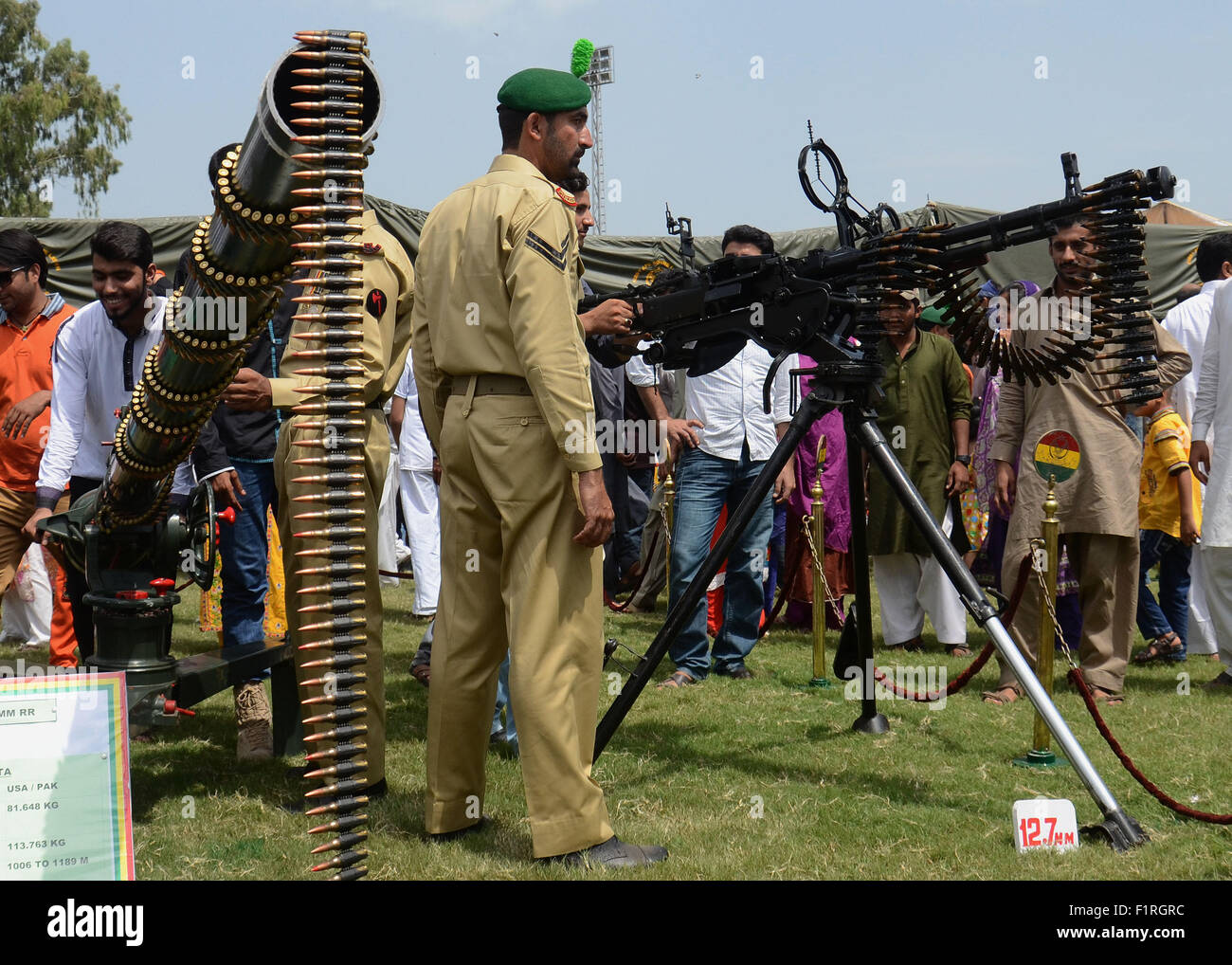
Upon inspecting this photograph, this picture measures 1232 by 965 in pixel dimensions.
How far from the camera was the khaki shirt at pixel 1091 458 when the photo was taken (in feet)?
20.9

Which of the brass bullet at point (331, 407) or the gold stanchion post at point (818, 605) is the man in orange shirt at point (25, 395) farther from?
the brass bullet at point (331, 407)

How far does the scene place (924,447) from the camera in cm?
805

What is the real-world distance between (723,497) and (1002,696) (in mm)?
2017

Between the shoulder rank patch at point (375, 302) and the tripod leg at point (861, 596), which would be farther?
the tripod leg at point (861, 596)

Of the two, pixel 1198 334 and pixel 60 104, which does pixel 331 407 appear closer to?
pixel 1198 334

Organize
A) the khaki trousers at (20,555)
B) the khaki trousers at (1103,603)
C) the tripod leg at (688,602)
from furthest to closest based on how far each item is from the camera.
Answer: the khaki trousers at (20,555), the khaki trousers at (1103,603), the tripod leg at (688,602)

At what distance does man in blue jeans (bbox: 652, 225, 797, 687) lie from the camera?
7234 millimetres

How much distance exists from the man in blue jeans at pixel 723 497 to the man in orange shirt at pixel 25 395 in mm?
3398

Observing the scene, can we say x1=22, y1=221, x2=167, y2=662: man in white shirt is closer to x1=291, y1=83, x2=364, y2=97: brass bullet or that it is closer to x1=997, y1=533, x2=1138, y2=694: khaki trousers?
x1=291, y1=83, x2=364, y2=97: brass bullet

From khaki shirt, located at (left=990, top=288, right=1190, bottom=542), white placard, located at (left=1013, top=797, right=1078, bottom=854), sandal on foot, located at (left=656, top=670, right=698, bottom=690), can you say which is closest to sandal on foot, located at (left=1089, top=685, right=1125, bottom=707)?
khaki shirt, located at (left=990, top=288, right=1190, bottom=542)

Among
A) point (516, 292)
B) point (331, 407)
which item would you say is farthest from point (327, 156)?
point (516, 292)

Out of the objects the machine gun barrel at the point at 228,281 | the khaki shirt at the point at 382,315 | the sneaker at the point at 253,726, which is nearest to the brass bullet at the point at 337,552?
the machine gun barrel at the point at 228,281

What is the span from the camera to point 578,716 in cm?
405
